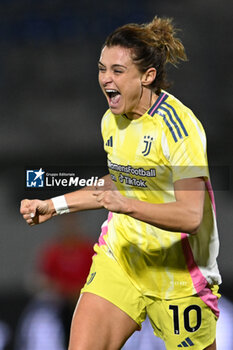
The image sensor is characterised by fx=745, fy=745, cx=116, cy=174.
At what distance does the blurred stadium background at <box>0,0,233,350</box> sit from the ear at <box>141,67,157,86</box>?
86 centimetres

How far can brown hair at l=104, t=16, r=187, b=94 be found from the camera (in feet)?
6.66

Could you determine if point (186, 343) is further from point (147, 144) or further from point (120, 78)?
point (120, 78)

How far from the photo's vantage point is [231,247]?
302cm

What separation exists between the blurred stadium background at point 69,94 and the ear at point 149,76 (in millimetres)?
857

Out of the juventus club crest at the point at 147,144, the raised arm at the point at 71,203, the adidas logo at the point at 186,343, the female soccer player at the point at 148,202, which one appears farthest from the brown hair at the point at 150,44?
the adidas logo at the point at 186,343

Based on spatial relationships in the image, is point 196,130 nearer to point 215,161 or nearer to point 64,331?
point 215,161

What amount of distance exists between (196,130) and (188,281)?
0.46 m

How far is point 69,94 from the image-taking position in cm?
316

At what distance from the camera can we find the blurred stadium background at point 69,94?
294cm

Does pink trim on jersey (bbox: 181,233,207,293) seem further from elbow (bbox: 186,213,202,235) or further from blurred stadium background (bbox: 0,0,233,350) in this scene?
blurred stadium background (bbox: 0,0,233,350)

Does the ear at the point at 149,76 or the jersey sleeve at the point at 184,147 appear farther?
the ear at the point at 149,76

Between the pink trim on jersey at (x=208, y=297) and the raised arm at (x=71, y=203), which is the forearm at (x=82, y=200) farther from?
the pink trim on jersey at (x=208, y=297)

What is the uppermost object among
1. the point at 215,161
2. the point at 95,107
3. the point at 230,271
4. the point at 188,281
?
the point at 95,107

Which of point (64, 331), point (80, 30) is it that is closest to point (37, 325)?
point (64, 331)
